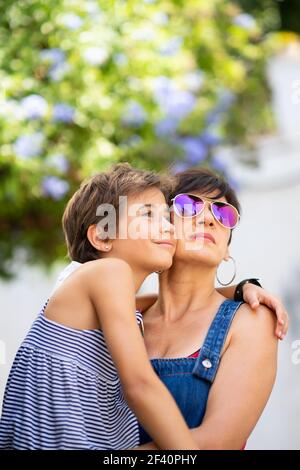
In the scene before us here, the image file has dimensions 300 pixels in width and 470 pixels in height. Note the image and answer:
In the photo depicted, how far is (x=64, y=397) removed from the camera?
Result: 68.1 inches

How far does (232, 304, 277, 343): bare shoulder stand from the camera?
6.10 feet

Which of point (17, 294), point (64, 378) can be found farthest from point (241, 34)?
point (64, 378)

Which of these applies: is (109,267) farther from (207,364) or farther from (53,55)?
(53,55)

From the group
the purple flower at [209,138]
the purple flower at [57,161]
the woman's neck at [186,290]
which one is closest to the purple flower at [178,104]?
the purple flower at [209,138]

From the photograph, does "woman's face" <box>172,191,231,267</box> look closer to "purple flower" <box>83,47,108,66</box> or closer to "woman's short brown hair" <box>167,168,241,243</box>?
"woman's short brown hair" <box>167,168,241,243</box>

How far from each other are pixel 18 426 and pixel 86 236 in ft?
1.64

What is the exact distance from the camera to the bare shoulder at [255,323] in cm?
186

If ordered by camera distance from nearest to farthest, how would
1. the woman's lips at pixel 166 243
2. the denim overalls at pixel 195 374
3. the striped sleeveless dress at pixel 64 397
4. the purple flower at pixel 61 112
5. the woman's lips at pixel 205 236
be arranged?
the striped sleeveless dress at pixel 64 397
the denim overalls at pixel 195 374
the woman's lips at pixel 166 243
the woman's lips at pixel 205 236
the purple flower at pixel 61 112

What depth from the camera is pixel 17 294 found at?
496 centimetres

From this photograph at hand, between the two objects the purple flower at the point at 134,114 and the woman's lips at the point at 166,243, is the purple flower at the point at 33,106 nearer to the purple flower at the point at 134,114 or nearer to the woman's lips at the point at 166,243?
the purple flower at the point at 134,114

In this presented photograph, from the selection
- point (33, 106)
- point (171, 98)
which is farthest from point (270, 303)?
point (171, 98)

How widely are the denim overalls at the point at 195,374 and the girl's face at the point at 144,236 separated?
21 centimetres
